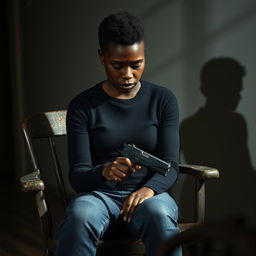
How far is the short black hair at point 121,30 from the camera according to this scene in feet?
5.71

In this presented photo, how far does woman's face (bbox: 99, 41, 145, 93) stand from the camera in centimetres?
173

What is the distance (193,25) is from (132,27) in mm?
1139

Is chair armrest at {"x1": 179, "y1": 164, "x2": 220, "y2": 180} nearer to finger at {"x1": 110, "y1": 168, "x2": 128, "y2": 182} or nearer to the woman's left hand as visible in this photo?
the woman's left hand

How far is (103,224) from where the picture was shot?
164cm

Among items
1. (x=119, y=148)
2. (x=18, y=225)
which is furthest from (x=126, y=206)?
(x=18, y=225)

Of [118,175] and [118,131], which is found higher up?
[118,131]

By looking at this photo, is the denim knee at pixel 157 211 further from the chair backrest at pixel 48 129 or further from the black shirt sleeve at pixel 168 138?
the chair backrest at pixel 48 129

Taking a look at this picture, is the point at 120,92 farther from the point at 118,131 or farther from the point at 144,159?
the point at 144,159

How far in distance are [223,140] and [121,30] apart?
124 centimetres

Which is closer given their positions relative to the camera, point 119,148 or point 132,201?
point 132,201

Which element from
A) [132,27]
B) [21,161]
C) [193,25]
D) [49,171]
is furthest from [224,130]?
[21,161]

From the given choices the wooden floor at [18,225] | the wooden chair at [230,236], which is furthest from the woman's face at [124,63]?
the wooden floor at [18,225]

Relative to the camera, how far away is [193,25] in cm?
282

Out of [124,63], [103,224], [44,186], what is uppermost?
[124,63]
